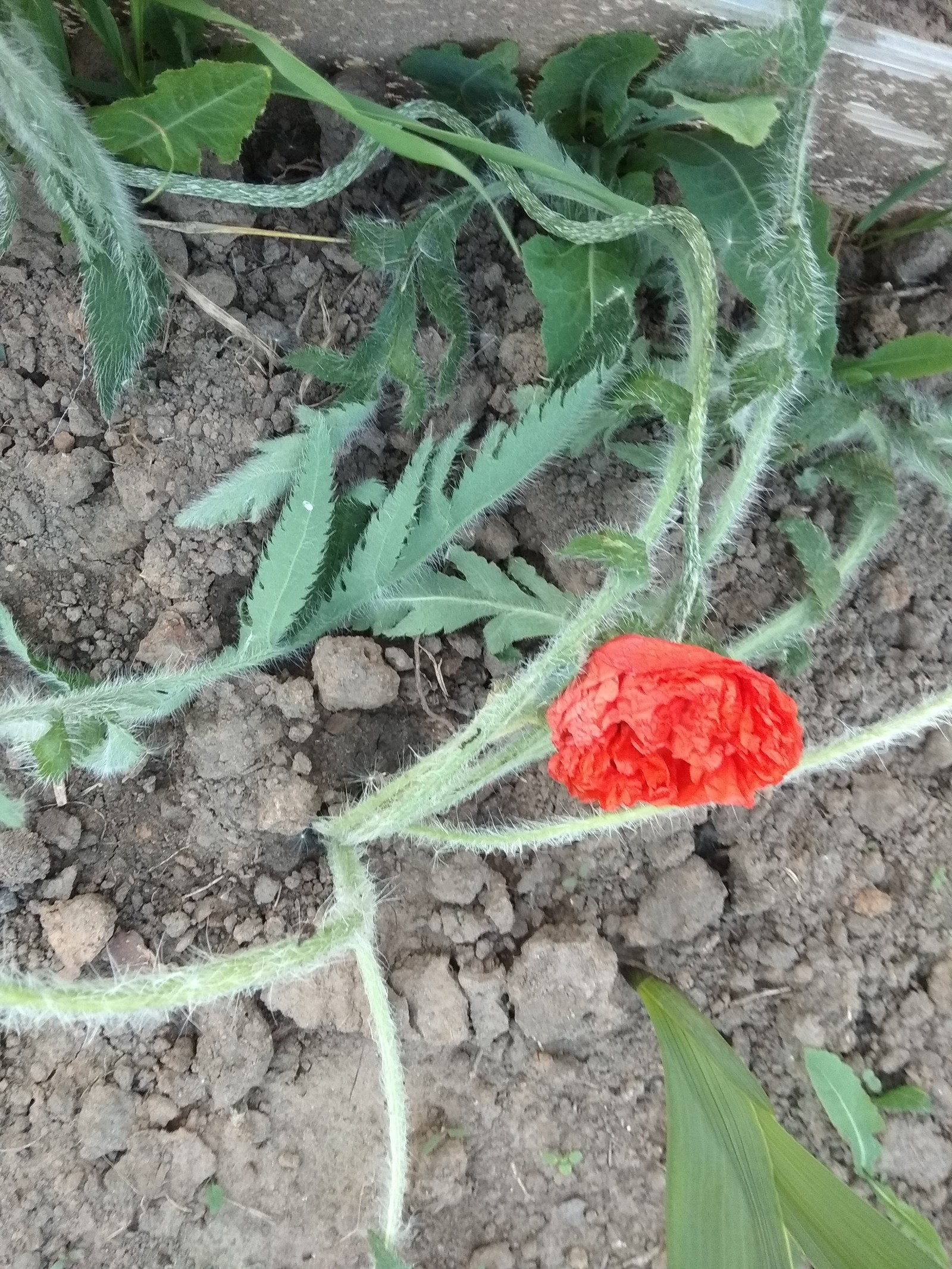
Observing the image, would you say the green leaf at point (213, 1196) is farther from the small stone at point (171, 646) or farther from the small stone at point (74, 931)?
the small stone at point (171, 646)

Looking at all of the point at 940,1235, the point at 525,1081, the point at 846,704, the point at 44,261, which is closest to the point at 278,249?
the point at 44,261

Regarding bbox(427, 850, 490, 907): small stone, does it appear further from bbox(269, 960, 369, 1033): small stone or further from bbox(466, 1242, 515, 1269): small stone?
bbox(466, 1242, 515, 1269): small stone

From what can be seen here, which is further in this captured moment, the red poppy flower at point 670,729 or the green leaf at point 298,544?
the green leaf at point 298,544

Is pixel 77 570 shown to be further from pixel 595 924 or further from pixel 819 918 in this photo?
pixel 819 918

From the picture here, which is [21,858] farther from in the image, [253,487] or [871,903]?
[871,903]

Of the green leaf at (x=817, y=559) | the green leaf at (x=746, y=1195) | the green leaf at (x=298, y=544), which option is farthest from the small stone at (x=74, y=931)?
the green leaf at (x=817, y=559)

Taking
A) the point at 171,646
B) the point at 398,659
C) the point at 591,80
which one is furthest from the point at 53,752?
the point at 591,80

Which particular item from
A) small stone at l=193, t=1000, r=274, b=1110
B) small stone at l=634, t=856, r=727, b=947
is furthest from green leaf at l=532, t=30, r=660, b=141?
small stone at l=193, t=1000, r=274, b=1110
